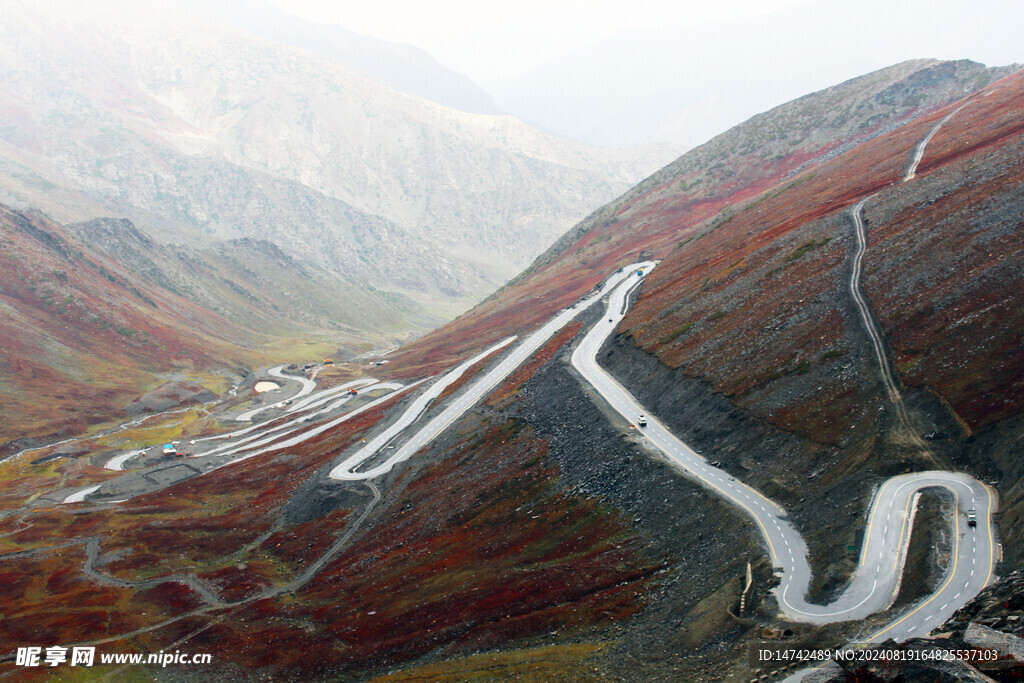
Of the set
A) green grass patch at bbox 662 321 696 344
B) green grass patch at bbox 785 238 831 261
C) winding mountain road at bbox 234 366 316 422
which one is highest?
green grass patch at bbox 785 238 831 261

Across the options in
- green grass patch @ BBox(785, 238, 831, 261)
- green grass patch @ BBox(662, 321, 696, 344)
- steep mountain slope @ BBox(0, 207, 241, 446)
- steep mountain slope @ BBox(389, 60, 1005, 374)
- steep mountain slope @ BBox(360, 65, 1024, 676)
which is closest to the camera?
steep mountain slope @ BBox(360, 65, 1024, 676)

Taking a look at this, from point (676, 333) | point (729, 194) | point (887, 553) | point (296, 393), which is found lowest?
point (296, 393)

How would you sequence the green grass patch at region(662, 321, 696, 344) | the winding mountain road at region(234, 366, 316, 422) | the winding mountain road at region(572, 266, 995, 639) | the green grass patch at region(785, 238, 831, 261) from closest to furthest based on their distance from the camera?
the winding mountain road at region(572, 266, 995, 639), the green grass patch at region(662, 321, 696, 344), the green grass patch at region(785, 238, 831, 261), the winding mountain road at region(234, 366, 316, 422)

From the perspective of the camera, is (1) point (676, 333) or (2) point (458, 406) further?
(2) point (458, 406)

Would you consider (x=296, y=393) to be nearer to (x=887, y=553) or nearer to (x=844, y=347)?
(x=844, y=347)

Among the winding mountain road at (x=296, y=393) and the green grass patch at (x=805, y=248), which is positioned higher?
the green grass patch at (x=805, y=248)

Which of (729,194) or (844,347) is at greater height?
(729,194)

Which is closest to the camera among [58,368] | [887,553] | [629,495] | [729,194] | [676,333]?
[887,553]

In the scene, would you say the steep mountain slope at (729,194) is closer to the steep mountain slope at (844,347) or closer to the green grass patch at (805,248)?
the steep mountain slope at (844,347)

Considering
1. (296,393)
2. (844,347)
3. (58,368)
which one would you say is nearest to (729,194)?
(296,393)

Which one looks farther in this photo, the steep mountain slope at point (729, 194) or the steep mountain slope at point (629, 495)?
the steep mountain slope at point (729, 194)

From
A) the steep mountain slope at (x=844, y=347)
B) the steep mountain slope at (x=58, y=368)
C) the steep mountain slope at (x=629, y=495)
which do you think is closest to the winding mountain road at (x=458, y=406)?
the steep mountain slope at (x=629, y=495)

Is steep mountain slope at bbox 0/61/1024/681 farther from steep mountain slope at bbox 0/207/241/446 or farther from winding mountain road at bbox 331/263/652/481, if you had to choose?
steep mountain slope at bbox 0/207/241/446

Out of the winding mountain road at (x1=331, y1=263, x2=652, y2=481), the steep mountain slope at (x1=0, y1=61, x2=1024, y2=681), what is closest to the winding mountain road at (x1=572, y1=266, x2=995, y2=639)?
the steep mountain slope at (x1=0, y1=61, x2=1024, y2=681)
